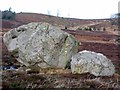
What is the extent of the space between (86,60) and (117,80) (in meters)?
2.32

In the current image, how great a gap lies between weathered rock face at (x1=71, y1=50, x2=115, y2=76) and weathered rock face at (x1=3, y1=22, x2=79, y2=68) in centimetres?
145

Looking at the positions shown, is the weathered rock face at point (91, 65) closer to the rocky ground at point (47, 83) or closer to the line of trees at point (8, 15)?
the rocky ground at point (47, 83)

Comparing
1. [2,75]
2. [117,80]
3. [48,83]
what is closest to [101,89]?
[48,83]

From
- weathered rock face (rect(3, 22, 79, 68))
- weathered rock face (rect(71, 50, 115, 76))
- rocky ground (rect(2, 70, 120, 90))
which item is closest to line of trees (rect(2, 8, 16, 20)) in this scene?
weathered rock face (rect(3, 22, 79, 68))

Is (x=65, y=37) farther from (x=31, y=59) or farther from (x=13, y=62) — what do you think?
(x=13, y=62)

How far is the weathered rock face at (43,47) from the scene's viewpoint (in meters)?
21.3

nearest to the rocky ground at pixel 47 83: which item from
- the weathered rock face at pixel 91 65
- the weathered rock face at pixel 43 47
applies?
the weathered rock face at pixel 91 65

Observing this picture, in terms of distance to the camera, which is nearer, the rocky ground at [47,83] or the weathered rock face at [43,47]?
the rocky ground at [47,83]

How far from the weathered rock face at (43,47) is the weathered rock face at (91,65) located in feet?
4.74

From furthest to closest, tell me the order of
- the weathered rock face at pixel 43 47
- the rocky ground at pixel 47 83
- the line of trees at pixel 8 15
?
the line of trees at pixel 8 15 < the weathered rock face at pixel 43 47 < the rocky ground at pixel 47 83

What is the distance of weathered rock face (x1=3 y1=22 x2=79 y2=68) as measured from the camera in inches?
840

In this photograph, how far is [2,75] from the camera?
16688 millimetres

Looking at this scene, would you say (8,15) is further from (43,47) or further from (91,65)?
(91,65)

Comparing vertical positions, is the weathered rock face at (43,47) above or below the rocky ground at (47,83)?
above
